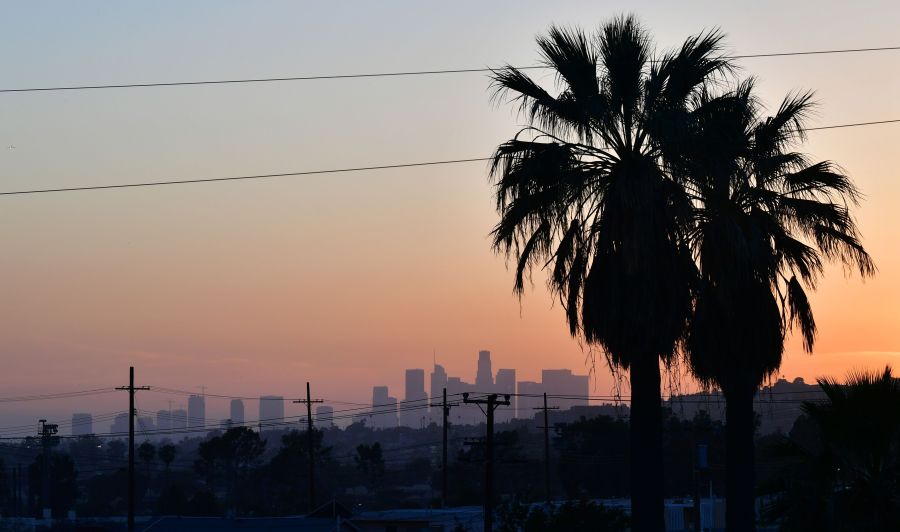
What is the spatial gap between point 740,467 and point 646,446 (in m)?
7.02

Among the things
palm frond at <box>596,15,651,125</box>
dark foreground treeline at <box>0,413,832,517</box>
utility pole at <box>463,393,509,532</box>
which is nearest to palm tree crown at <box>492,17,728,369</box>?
palm frond at <box>596,15,651,125</box>

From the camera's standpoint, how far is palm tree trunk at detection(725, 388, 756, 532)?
32.2m

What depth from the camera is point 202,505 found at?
443 feet

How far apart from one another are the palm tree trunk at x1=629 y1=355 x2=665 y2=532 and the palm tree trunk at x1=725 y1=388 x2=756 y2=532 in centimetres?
606

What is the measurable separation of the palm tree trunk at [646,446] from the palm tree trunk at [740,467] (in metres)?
6.06

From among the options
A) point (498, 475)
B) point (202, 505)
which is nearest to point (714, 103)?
point (202, 505)

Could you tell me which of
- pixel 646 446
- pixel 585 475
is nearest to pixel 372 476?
pixel 585 475

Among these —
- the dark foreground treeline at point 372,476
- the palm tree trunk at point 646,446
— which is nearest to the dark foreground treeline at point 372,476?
the dark foreground treeline at point 372,476

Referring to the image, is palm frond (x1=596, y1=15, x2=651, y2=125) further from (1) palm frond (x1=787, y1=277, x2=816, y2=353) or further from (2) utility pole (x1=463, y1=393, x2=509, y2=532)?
(2) utility pole (x1=463, y1=393, x2=509, y2=532)

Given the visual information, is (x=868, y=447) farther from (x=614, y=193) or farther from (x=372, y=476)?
(x=372, y=476)

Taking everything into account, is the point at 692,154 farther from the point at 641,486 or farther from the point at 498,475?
the point at 498,475

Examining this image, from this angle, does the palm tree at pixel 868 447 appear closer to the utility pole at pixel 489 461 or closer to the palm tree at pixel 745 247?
the palm tree at pixel 745 247

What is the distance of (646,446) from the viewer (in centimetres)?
2639

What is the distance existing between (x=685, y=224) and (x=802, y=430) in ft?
424
